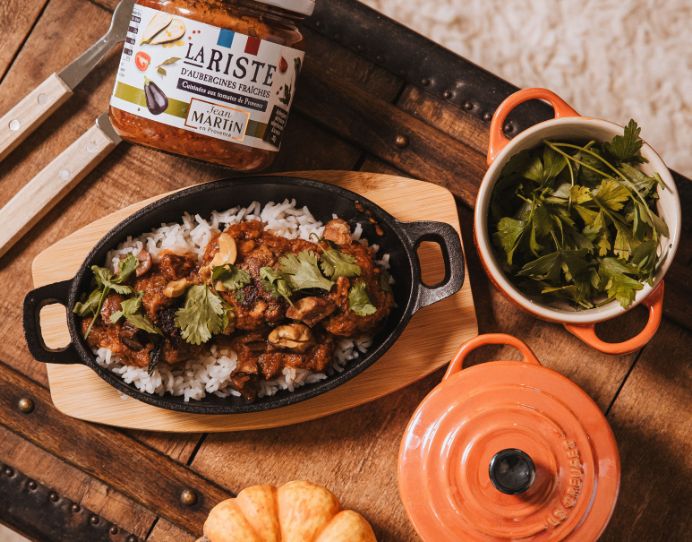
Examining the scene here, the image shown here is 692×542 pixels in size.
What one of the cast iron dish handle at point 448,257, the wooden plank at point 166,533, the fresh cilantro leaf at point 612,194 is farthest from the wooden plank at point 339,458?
the fresh cilantro leaf at point 612,194

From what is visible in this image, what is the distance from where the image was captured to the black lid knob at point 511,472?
1249 millimetres

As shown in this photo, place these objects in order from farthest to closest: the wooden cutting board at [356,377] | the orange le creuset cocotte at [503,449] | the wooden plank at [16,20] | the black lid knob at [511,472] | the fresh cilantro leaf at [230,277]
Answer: the wooden plank at [16,20], the wooden cutting board at [356,377], the fresh cilantro leaf at [230,277], the orange le creuset cocotte at [503,449], the black lid knob at [511,472]

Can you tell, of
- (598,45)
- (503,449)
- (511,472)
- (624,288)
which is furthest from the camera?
(598,45)

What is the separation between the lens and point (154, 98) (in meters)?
1.48

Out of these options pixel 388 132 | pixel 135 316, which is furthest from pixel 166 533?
pixel 388 132

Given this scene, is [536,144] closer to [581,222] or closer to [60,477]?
[581,222]

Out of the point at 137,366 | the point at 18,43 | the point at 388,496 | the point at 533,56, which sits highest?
the point at 533,56

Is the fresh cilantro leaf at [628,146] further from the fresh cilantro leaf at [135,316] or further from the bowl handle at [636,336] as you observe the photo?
the fresh cilantro leaf at [135,316]

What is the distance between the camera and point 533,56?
191 centimetres

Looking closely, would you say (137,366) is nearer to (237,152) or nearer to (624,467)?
(237,152)

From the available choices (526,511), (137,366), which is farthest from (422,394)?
(137,366)

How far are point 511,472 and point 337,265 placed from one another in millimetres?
580

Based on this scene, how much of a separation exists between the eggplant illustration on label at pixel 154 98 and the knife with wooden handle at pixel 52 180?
1.07 ft

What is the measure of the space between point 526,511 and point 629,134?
86 centimetres
